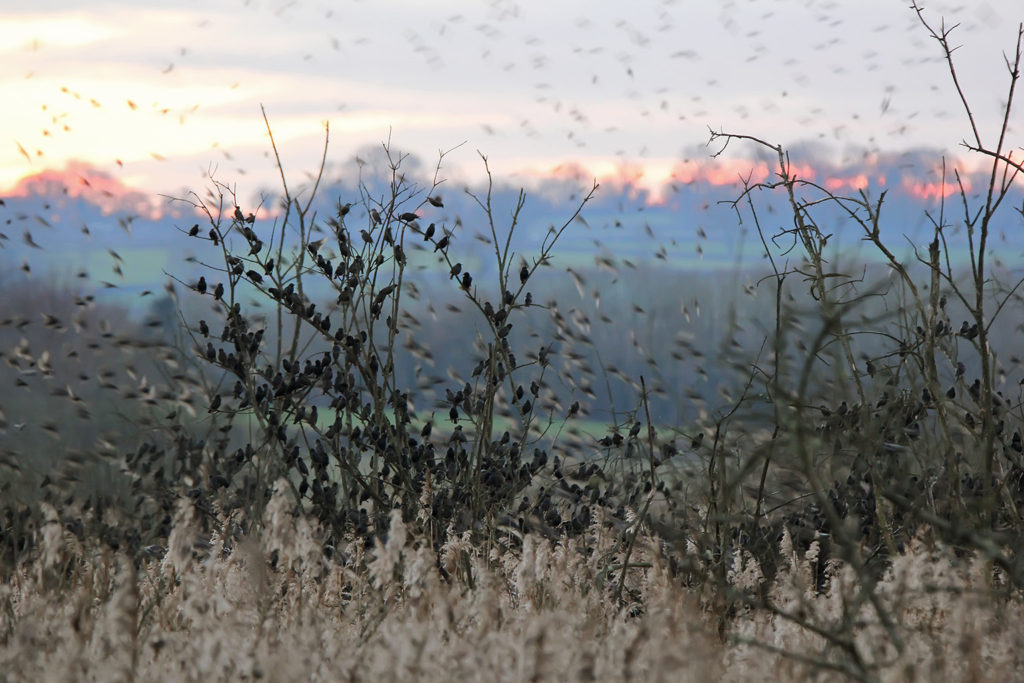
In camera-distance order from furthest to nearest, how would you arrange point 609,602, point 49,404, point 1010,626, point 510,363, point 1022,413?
1. point 49,404
2. point 1022,413
3. point 510,363
4. point 609,602
5. point 1010,626

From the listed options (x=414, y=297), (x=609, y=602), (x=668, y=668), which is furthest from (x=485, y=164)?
(x=668, y=668)

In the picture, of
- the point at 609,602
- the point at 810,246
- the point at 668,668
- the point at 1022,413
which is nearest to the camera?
the point at 668,668

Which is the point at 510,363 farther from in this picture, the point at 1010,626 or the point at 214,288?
the point at 1010,626

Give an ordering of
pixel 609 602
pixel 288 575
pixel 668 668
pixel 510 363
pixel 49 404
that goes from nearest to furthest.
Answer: pixel 668 668 < pixel 288 575 < pixel 609 602 < pixel 510 363 < pixel 49 404

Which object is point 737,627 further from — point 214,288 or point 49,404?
point 49,404

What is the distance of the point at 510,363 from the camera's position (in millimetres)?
4566

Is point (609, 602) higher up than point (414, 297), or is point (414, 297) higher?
point (414, 297)

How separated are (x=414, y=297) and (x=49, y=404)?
14.6ft

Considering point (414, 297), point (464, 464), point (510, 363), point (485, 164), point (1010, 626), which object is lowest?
point (1010, 626)

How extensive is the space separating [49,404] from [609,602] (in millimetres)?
5514

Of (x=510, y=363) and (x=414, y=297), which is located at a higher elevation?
(x=414, y=297)

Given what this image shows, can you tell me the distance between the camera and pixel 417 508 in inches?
182

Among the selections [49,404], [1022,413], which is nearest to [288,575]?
[1022,413]

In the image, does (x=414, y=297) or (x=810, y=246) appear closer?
(x=810, y=246)
